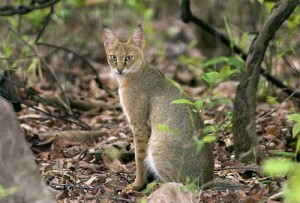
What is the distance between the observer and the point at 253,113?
6.97 m

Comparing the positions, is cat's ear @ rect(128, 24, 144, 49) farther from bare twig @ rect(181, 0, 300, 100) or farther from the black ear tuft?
bare twig @ rect(181, 0, 300, 100)

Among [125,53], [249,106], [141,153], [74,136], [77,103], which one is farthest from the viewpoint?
[77,103]

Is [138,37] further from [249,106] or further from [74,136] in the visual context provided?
[74,136]

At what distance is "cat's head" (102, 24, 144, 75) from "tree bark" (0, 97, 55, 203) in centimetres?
284

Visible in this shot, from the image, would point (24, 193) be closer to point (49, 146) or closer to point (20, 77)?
point (49, 146)

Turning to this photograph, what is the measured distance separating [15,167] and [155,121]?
2459 mm

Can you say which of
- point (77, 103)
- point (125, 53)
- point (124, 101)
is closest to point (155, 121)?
point (124, 101)

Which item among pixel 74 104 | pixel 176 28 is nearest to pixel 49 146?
pixel 74 104

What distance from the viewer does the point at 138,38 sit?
7.43 m

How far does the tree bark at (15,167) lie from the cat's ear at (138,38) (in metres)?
3.14

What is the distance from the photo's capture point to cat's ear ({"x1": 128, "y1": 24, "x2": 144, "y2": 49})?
291 inches

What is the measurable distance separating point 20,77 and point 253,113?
424 cm

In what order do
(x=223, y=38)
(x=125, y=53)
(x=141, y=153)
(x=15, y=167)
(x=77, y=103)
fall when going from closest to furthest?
(x=15, y=167) < (x=141, y=153) < (x=125, y=53) < (x=223, y=38) < (x=77, y=103)

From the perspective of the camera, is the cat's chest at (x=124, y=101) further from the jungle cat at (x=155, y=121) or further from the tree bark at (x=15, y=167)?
the tree bark at (x=15, y=167)
